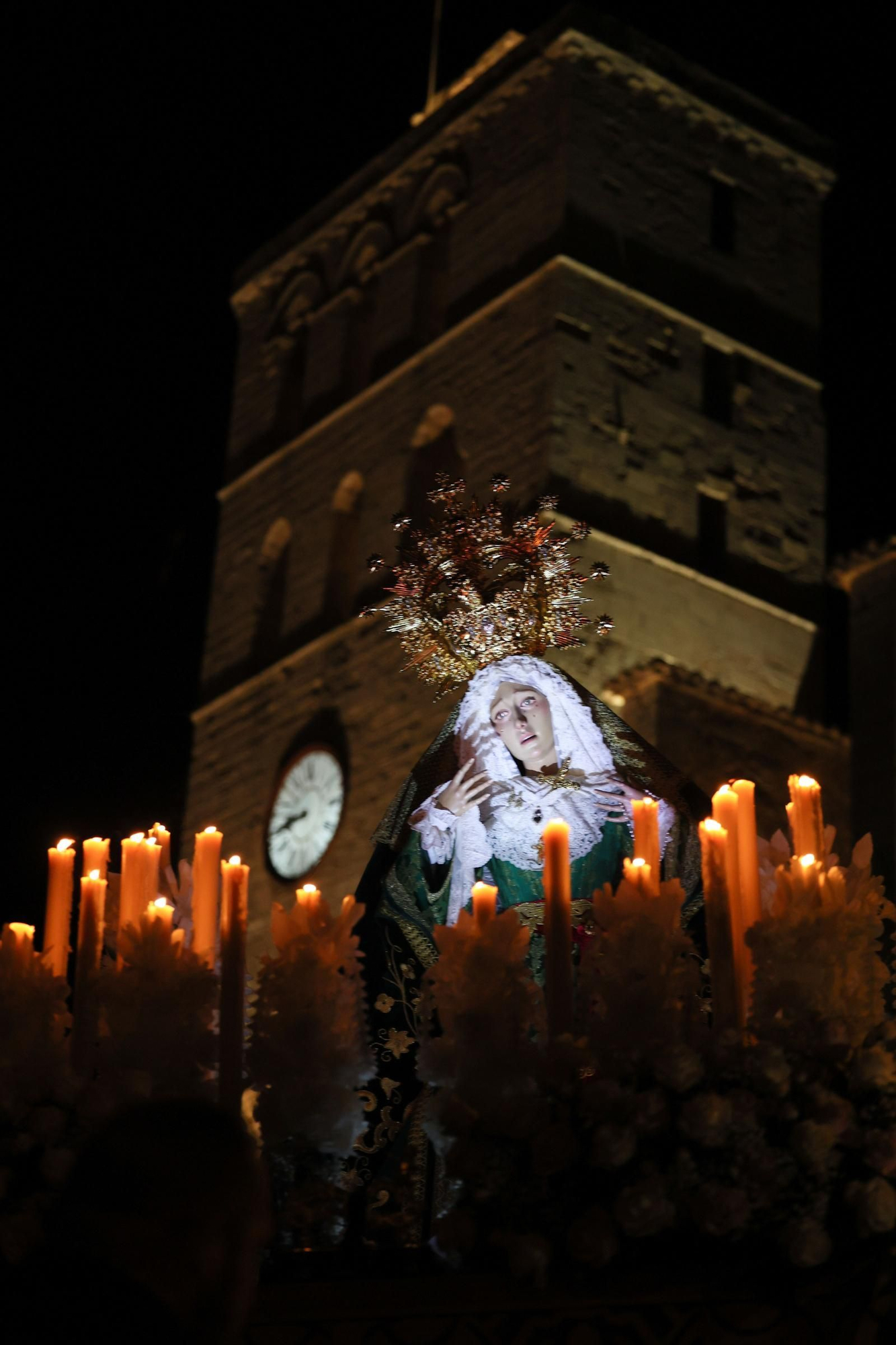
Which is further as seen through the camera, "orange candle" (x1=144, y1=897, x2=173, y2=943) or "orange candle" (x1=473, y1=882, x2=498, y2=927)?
"orange candle" (x1=144, y1=897, x2=173, y2=943)

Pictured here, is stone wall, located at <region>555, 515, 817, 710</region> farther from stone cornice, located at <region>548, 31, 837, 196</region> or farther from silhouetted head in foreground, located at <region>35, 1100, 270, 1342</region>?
silhouetted head in foreground, located at <region>35, 1100, 270, 1342</region>

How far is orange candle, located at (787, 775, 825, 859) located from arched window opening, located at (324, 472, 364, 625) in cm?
1690

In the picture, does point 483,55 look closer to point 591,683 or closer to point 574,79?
point 574,79

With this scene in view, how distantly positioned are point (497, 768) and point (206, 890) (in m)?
1.59

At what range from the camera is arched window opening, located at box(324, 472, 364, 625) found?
72.7 ft

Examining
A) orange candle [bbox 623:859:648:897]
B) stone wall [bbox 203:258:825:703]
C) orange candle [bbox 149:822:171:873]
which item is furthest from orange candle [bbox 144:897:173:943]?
stone wall [bbox 203:258:825:703]

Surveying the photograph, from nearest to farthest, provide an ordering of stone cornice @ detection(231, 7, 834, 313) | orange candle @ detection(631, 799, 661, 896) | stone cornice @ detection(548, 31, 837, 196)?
orange candle @ detection(631, 799, 661, 896), stone cornice @ detection(548, 31, 837, 196), stone cornice @ detection(231, 7, 834, 313)

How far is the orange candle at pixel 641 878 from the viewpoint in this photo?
4641mm

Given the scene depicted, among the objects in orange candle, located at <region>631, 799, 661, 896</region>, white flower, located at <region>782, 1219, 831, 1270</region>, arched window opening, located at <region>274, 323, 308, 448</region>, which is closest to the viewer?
white flower, located at <region>782, 1219, 831, 1270</region>

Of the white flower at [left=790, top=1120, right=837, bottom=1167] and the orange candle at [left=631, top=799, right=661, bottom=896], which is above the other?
the orange candle at [left=631, top=799, right=661, bottom=896]

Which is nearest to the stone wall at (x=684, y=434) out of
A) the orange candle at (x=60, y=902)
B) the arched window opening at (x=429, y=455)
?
the arched window opening at (x=429, y=455)

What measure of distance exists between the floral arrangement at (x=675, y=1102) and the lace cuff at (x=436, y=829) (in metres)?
2.04

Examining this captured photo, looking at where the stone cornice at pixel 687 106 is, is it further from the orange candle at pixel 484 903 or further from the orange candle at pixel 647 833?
the orange candle at pixel 484 903

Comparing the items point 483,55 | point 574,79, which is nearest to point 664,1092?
point 574,79
